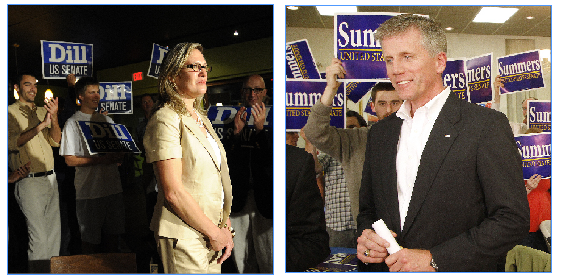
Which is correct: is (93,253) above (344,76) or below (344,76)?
below

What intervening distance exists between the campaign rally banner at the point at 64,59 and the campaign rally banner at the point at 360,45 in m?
Result: 1.48

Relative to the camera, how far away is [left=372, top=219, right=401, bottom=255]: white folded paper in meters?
2.34

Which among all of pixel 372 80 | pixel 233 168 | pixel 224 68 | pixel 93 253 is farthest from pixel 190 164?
pixel 372 80

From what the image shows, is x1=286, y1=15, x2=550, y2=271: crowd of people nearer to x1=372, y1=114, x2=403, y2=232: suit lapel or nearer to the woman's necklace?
x1=372, y1=114, x2=403, y2=232: suit lapel

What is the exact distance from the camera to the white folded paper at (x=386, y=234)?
7.69 feet

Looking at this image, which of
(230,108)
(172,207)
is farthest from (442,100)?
(172,207)

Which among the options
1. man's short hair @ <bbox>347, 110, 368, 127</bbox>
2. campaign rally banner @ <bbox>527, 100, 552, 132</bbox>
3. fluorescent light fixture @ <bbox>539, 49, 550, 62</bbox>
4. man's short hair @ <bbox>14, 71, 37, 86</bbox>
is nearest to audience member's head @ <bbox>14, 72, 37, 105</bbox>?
man's short hair @ <bbox>14, 71, 37, 86</bbox>

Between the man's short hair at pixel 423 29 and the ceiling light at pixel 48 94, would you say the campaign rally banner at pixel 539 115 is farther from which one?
the ceiling light at pixel 48 94

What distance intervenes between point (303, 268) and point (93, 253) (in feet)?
4.17

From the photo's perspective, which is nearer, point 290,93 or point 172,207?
point 172,207

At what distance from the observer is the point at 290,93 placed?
2641mm

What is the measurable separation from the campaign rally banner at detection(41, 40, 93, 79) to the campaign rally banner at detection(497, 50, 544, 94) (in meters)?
2.41
